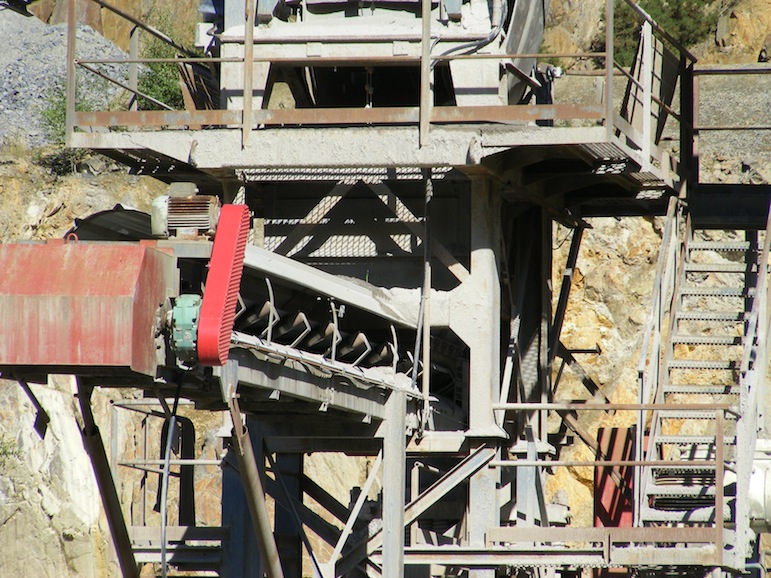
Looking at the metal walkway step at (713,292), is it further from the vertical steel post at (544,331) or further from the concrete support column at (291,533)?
the concrete support column at (291,533)

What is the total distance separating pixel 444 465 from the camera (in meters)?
18.7

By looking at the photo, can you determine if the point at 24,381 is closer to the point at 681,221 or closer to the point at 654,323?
the point at 654,323

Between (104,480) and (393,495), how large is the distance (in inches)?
124

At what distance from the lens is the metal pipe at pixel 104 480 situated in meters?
11.0

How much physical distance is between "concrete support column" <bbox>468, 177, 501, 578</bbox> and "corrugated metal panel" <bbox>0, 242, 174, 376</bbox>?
5.62 meters

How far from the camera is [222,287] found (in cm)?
998

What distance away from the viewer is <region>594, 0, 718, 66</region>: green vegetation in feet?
131

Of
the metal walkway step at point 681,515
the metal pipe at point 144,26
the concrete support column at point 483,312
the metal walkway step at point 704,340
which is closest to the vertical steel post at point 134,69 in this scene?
the metal pipe at point 144,26

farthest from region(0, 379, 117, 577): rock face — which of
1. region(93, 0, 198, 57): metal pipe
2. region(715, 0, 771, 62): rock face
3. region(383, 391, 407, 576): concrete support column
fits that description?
region(715, 0, 771, 62): rock face

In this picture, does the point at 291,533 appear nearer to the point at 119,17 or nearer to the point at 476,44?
the point at 476,44

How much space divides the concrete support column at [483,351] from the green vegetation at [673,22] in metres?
25.3

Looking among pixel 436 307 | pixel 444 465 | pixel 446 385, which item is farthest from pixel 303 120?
pixel 444 465

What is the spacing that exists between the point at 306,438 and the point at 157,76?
23.1 metres

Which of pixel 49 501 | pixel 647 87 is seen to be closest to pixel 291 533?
pixel 647 87
